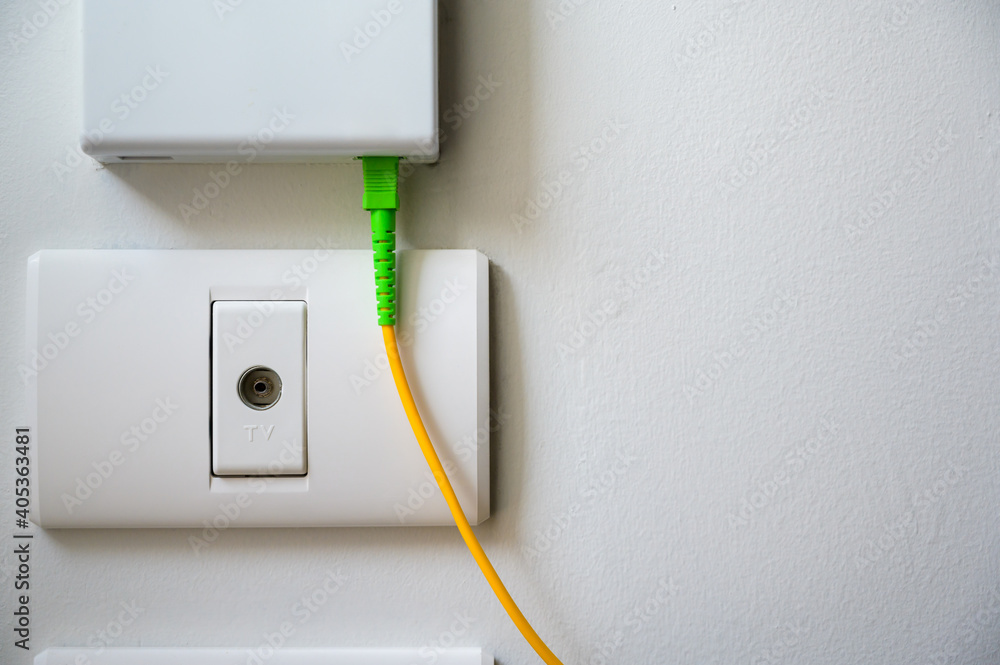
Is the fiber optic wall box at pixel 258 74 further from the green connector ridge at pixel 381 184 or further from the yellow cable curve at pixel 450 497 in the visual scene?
the yellow cable curve at pixel 450 497

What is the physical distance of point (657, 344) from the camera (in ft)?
1.45

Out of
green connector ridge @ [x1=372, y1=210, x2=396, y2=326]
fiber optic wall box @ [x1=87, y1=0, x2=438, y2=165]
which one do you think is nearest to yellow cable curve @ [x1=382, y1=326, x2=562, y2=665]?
green connector ridge @ [x1=372, y1=210, x2=396, y2=326]

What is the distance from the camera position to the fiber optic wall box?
38 centimetres

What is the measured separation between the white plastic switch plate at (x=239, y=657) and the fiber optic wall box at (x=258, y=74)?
33 centimetres

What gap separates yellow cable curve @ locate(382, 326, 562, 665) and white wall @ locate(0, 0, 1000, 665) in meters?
0.03

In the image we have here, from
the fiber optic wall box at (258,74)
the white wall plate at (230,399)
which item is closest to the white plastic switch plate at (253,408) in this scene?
the white wall plate at (230,399)

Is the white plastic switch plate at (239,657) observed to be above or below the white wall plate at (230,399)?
below

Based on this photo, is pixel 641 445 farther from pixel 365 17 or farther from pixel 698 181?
pixel 365 17

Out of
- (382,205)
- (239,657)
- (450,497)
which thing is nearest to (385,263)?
(382,205)

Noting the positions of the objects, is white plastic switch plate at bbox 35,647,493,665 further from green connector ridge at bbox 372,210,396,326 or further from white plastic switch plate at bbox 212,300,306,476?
green connector ridge at bbox 372,210,396,326

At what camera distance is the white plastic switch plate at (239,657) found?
42 cm

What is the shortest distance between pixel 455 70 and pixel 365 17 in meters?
0.08

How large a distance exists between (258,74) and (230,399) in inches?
8.1

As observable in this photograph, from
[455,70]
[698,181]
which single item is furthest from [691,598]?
[455,70]
